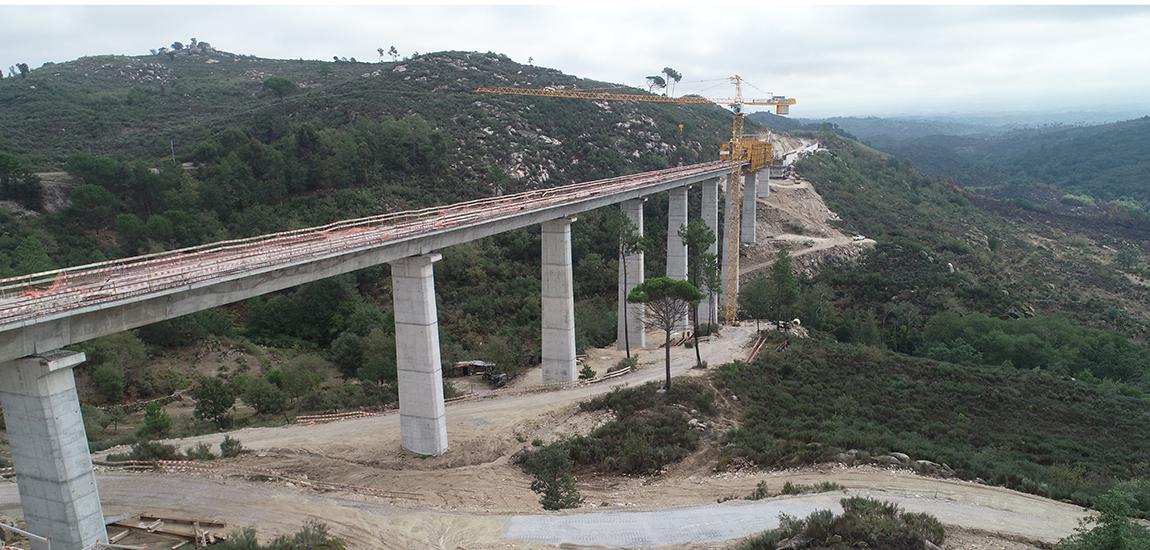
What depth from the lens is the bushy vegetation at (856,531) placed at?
16812 millimetres

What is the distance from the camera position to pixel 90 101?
326ft

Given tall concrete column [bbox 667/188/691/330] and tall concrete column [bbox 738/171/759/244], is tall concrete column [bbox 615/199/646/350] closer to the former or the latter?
tall concrete column [bbox 667/188/691/330]

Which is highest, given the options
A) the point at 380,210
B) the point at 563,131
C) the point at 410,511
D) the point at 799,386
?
the point at 563,131

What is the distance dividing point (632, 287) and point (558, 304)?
11889mm

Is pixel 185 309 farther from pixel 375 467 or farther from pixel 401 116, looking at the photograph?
pixel 401 116

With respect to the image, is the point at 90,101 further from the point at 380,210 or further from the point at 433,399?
the point at 433,399

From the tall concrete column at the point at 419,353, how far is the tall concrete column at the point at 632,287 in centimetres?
2368

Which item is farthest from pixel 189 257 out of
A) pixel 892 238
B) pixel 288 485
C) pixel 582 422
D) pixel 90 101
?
pixel 90 101

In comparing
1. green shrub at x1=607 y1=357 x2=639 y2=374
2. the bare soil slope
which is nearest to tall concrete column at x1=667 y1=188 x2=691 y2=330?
green shrub at x1=607 y1=357 x2=639 y2=374

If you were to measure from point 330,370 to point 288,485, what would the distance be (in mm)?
24558

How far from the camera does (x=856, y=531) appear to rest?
56.1 ft

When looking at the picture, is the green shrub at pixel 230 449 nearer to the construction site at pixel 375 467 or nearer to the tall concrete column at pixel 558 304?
the construction site at pixel 375 467

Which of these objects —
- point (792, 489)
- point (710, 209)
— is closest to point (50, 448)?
point (792, 489)

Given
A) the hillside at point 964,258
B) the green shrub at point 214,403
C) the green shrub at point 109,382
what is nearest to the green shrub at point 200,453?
the green shrub at point 214,403
